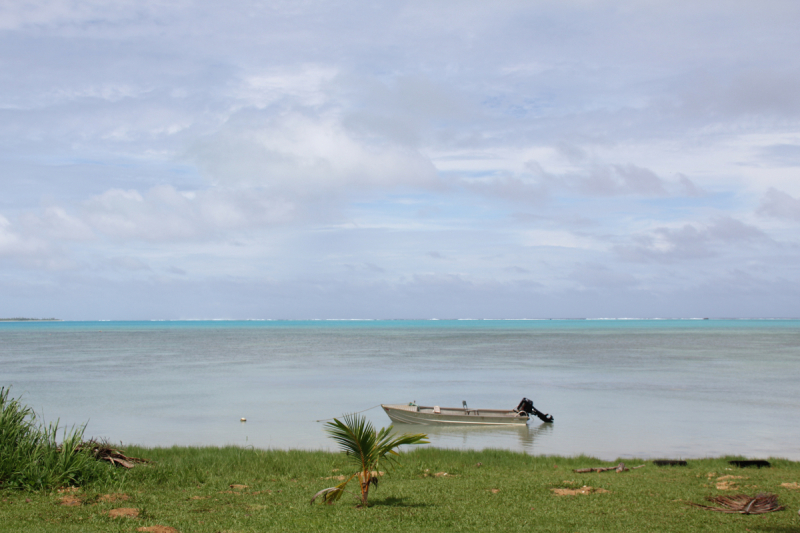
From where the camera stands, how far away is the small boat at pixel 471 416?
2983cm

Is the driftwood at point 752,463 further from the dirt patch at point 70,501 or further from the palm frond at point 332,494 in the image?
the dirt patch at point 70,501

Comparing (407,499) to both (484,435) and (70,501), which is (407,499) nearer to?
(70,501)

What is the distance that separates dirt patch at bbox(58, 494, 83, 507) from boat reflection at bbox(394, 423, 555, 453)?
15.1m

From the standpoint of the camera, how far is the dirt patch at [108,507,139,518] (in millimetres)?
10789

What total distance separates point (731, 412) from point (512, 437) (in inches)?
497

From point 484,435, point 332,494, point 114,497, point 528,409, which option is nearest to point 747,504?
point 332,494


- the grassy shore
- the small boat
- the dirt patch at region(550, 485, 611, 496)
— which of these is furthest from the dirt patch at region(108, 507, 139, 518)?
the small boat

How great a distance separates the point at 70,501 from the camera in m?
11.7

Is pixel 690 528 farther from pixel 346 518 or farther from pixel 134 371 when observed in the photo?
pixel 134 371

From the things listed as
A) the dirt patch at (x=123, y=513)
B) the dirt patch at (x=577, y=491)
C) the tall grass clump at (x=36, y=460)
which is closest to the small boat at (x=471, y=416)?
the dirt patch at (x=577, y=491)

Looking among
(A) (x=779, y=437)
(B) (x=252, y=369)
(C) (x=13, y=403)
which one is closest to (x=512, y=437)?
(A) (x=779, y=437)

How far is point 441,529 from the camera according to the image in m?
10.0

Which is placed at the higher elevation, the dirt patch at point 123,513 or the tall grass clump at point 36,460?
the tall grass clump at point 36,460

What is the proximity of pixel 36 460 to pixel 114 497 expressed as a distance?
6.36 ft
